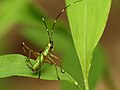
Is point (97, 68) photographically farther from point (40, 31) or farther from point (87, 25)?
point (40, 31)

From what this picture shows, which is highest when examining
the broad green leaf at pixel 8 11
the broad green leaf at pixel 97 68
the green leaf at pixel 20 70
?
the green leaf at pixel 20 70

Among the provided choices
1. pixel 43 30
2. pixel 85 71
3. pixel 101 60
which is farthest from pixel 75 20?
pixel 43 30

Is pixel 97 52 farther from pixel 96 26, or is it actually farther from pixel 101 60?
pixel 96 26

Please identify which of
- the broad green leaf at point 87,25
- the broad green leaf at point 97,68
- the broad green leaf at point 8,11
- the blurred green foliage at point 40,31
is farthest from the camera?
the broad green leaf at point 8,11

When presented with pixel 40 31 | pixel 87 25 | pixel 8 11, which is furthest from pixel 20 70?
pixel 40 31

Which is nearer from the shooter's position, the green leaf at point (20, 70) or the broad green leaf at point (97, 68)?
the green leaf at point (20, 70)

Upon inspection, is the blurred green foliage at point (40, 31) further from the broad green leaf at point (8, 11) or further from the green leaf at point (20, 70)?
the green leaf at point (20, 70)

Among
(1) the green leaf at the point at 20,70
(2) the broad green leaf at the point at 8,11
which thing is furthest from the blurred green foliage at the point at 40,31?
(1) the green leaf at the point at 20,70
